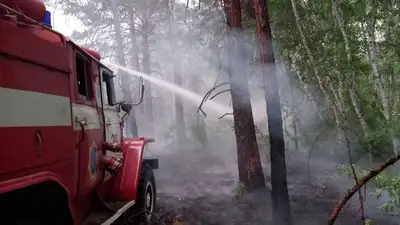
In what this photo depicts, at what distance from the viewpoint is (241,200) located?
7.43 metres

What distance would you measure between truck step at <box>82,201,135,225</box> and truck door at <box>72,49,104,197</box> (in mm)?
344

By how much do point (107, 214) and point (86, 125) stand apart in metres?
1.21

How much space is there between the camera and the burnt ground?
6324mm

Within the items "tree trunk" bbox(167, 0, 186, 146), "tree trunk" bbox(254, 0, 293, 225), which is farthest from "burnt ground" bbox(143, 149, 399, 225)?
"tree trunk" bbox(167, 0, 186, 146)

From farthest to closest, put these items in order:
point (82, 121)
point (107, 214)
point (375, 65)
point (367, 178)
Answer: point (375, 65), point (107, 214), point (82, 121), point (367, 178)

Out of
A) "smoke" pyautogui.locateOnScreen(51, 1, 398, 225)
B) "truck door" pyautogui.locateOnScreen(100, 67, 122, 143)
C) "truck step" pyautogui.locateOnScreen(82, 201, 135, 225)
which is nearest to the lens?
"truck step" pyautogui.locateOnScreen(82, 201, 135, 225)

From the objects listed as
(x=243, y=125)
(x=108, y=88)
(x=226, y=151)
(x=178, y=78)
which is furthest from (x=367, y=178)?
(x=178, y=78)

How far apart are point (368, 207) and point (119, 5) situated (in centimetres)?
1606

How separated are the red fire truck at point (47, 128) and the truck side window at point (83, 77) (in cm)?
1

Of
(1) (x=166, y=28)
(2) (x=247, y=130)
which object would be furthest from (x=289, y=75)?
(1) (x=166, y=28)

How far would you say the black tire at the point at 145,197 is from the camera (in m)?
5.86

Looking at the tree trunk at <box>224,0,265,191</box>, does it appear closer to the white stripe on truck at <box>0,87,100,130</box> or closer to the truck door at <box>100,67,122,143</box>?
the truck door at <box>100,67,122,143</box>

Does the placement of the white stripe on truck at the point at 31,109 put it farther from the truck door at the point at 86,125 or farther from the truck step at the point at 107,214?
the truck step at the point at 107,214

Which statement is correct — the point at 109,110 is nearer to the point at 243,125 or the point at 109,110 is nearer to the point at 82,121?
the point at 82,121
